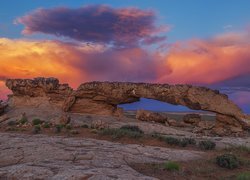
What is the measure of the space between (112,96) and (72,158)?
69.5 feet

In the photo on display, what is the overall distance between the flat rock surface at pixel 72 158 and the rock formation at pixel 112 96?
15545 millimetres

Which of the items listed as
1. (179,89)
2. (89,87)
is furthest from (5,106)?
(179,89)

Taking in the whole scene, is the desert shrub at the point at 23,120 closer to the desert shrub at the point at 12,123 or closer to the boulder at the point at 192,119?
the desert shrub at the point at 12,123

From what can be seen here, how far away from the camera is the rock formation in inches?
1358

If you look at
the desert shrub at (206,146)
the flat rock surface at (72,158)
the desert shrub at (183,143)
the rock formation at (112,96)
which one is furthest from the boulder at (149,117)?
the flat rock surface at (72,158)

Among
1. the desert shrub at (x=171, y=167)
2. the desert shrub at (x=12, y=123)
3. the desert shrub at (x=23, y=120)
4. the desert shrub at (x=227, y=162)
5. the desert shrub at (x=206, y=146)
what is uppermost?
the desert shrub at (x=23, y=120)

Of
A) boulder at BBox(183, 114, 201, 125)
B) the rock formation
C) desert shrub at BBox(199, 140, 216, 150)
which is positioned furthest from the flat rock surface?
boulder at BBox(183, 114, 201, 125)

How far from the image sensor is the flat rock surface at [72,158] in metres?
12.0

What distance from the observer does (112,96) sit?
36188 mm

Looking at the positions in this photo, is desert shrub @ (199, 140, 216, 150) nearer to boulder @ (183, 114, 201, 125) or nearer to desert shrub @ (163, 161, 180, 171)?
desert shrub @ (163, 161, 180, 171)

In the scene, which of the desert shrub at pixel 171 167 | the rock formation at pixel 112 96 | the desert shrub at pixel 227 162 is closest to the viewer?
the desert shrub at pixel 171 167

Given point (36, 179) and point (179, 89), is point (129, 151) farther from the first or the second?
point (179, 89)

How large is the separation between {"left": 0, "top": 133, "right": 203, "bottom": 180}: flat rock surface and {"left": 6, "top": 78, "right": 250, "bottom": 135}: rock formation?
15.5m

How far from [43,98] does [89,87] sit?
4867 millimetres
